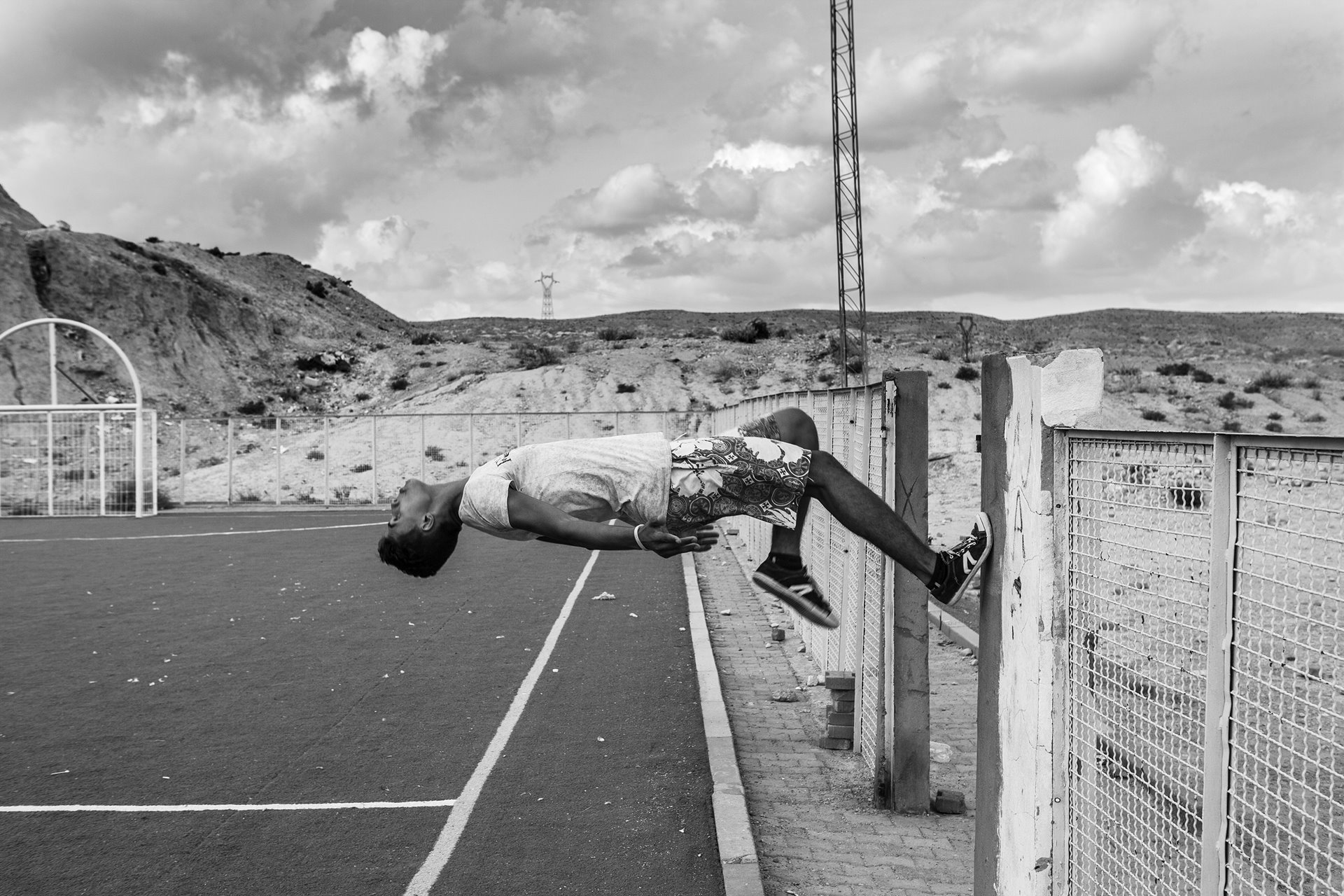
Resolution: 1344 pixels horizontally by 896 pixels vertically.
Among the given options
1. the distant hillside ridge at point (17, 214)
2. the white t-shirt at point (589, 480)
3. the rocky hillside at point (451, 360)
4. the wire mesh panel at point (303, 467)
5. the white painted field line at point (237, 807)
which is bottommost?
the white painted field line at point (237, 807)

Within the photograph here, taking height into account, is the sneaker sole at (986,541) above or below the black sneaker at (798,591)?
above

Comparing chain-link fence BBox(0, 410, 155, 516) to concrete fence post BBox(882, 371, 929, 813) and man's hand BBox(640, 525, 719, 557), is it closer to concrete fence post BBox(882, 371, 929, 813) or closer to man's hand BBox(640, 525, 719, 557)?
concrete fence post BBox(882, 371, 929, 813)

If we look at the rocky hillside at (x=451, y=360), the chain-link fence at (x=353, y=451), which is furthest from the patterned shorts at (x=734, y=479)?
the rocky hillside at (x=451, y=360)

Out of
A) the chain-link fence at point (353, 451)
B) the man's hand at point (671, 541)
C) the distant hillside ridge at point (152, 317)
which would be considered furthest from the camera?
the distant hillside ridge at point (152, 317)

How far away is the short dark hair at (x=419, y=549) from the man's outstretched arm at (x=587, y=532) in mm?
558

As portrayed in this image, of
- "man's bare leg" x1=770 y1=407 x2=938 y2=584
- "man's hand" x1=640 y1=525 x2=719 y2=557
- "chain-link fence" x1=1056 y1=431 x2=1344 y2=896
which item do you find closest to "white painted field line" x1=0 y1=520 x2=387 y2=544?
"man's bare leg" x1=770 y1=407 x2=938 y2=584

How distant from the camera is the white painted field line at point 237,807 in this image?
6574 millimetres

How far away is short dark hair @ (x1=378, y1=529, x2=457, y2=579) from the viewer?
16.4 ft

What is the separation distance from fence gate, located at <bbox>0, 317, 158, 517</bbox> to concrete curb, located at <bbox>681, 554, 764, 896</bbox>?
22.2 meters

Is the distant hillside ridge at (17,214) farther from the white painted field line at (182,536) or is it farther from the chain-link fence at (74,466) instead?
the white painted field line at (182,536)

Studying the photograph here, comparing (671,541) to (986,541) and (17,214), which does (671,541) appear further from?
(17,214)

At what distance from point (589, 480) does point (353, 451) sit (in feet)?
127

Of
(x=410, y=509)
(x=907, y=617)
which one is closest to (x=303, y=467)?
(x=907, y=617)

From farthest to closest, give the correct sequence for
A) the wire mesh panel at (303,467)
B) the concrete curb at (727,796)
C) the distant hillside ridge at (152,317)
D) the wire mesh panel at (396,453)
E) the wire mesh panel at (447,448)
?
the distant hillside ridge at (152,317), the wire mesh panel at (447,448), the wire mesh panel at (396,453), the wire mesh panel at (303,467), the concrete curb at (727,796)
